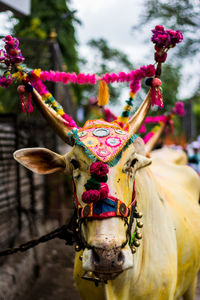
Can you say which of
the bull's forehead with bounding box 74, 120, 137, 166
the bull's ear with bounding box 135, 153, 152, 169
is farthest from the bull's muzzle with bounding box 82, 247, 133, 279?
Answer: the bull's ear with bounding box 135, 153, 152, 169

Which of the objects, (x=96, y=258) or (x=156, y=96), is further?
(x=156, y=96)

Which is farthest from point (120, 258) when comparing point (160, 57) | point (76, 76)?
point (76, 76)

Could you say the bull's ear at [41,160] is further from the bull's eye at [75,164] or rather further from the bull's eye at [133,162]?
the bull's eye at [133,162]

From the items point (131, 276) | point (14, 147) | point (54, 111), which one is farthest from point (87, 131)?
point (14, 147)

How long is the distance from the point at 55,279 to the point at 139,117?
11.8ft

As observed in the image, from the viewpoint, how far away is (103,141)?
233 cm

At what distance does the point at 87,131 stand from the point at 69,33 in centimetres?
1379

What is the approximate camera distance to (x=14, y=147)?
5.39 meters

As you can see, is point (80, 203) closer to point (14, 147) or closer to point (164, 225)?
point (164, 225)

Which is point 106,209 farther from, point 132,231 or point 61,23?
point 61,23

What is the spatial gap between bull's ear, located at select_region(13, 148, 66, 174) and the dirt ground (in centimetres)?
248

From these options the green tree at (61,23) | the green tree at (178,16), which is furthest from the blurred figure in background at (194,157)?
the green tree at (61,23)

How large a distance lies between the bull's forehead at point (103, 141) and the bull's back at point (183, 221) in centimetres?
101

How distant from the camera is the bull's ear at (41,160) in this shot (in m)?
2.61
